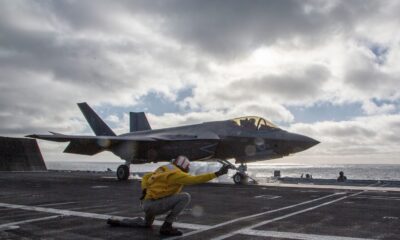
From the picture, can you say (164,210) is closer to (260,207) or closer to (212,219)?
(212,219)

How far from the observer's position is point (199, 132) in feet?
81.5

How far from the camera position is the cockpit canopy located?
22.8 metres

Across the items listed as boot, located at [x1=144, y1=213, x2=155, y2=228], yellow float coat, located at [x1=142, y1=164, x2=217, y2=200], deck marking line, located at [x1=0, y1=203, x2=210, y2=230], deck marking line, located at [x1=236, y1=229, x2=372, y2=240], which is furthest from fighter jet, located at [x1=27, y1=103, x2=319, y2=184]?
yellow float coat, located at [x1=142, y1=164, x2=217, y2=200]

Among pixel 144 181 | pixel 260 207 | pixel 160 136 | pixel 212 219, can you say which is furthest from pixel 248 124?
pixel 144 181

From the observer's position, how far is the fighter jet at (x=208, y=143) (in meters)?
21.9

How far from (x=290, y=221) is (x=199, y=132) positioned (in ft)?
53.6

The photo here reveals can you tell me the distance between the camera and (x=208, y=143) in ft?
77.7

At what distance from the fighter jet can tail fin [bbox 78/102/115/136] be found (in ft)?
17.1

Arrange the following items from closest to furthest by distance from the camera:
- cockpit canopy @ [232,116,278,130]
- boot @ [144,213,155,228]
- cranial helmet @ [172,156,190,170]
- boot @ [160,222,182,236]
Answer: boot @ [160,222,182,236]
cranial helmet @ [172,156,190,170]
boot @ [144,213,155,228]
cockpit canopy @ [232,116,278,130]

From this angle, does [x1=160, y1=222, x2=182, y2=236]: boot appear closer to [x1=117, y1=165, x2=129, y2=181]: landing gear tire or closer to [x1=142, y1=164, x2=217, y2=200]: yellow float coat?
[x1=142, y1=164, x2=217, y2=200]: yellow float coat

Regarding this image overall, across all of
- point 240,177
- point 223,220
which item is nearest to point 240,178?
point 240,177

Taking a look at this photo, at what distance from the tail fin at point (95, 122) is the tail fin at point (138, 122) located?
7.32 feet

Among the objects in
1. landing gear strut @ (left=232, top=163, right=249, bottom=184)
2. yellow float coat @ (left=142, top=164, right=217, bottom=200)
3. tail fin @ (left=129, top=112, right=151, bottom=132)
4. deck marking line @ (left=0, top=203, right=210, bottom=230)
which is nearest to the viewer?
yellow float coat @ (left=142, top=164, right=217, bottom=200)

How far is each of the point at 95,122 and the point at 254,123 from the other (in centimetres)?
1757
